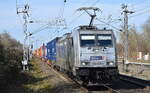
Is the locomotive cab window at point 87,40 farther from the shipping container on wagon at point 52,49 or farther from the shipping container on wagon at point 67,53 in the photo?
the shipping container on wagon at point 52,49

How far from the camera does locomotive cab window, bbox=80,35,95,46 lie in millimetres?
→ 18281

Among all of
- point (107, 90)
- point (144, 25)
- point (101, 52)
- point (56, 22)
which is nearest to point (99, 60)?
point (101, 52)

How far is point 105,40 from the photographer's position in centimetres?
1852

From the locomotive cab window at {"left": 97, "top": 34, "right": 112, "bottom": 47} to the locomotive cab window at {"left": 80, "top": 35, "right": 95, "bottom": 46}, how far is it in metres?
0.33

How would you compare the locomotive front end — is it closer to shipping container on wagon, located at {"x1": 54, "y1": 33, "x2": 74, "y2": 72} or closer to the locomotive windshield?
the locomotive windshield

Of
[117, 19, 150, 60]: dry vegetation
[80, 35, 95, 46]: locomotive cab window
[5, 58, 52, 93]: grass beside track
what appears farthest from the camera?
[117, 19, 150, 60]: dry vegetation

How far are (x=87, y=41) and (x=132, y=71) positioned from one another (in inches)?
638

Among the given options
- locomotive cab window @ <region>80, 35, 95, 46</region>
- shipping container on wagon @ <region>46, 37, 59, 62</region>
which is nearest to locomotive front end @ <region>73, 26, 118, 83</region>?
locomotive cab window @ <region>80, 35, 95, 46</region>

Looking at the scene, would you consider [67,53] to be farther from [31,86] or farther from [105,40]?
[105,40]

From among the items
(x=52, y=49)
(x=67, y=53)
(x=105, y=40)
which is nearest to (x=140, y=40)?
(x=52, y=49)

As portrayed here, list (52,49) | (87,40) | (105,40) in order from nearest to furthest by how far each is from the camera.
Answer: (87,40) < (105,40) < (52,49)

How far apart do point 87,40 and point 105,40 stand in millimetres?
969

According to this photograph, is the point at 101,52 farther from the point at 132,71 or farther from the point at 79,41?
the point at 132,71

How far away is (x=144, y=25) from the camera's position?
87.1 metres
